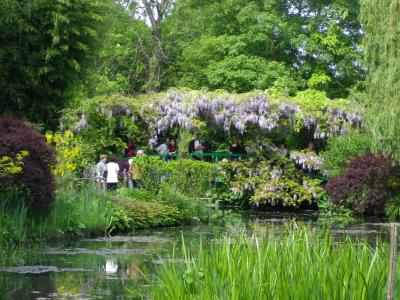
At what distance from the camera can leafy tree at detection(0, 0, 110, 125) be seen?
19.6 metres

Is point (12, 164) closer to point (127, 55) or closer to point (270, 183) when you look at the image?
point (270, 183)

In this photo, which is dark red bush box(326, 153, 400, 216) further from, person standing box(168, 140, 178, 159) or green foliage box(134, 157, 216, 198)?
person standing box(168, 140, 178, 159)

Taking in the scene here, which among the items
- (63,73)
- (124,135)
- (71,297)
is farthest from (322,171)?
(71,297)

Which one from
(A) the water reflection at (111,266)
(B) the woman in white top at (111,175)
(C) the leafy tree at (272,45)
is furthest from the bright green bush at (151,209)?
(C) the leafy tree at (272,45)

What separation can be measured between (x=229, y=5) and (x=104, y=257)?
23.9m

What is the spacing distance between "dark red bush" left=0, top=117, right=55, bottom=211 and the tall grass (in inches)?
256

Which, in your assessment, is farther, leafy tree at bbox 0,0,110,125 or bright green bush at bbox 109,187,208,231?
leafy tree at bbox 0,0,110,125

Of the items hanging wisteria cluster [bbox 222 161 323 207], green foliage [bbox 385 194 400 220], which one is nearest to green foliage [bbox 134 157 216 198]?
hanging wisteria cluster [bbox 222 161 323 207]

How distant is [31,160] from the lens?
1245 centimetres

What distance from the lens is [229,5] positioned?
3428 centimetres

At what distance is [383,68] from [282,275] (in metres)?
12.9

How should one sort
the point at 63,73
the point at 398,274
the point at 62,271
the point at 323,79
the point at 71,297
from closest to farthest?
1. the point at 398,274
2. the point at 71,297
3. the point at 62,271
4. the point at 63,73
5. the point at 323,79

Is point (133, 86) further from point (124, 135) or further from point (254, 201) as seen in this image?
point (254, 201)

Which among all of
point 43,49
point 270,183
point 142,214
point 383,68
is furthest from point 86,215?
point 270,183
